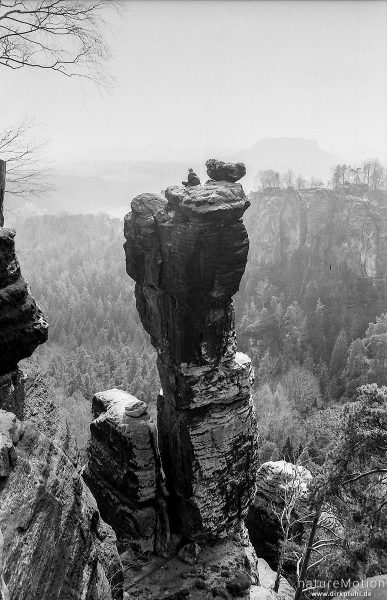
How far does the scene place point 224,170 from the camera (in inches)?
509

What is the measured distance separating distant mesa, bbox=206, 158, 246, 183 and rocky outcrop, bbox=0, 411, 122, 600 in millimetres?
10025

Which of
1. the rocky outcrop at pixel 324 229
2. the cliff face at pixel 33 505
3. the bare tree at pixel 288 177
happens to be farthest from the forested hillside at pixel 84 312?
the bare tree at pixel 288 177

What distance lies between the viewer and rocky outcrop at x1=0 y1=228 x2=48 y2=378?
6.66 m

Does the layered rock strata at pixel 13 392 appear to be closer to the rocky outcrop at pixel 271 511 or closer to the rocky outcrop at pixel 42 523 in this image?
the rocky outcrop at pixel 42 523

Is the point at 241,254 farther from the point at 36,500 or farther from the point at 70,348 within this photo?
the point at 70,348

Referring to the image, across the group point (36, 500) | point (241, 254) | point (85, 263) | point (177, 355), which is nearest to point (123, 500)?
point (177, 355)

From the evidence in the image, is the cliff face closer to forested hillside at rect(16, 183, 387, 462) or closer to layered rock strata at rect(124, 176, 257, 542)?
layered rock strata at rect(124, 176, 257, 542)

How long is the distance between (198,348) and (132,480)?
5190mm

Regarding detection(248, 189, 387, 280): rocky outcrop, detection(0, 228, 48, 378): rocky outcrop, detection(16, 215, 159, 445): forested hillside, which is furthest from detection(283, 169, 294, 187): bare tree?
detection(0, 228, 48, 378): rocky outcrop

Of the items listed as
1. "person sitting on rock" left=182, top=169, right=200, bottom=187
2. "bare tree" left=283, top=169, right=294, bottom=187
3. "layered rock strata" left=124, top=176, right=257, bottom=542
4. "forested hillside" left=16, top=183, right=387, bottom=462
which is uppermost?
"bare tree" left=283, top=169, right=294, bottom=187

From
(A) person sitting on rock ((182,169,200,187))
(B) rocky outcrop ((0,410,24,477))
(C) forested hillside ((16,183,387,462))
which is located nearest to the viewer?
(B) rocky outcrop ((0,410,24,477))

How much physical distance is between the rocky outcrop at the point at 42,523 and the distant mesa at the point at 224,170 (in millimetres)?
10025

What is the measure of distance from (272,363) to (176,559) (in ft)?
183

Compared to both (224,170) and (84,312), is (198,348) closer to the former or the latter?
(224,170)
